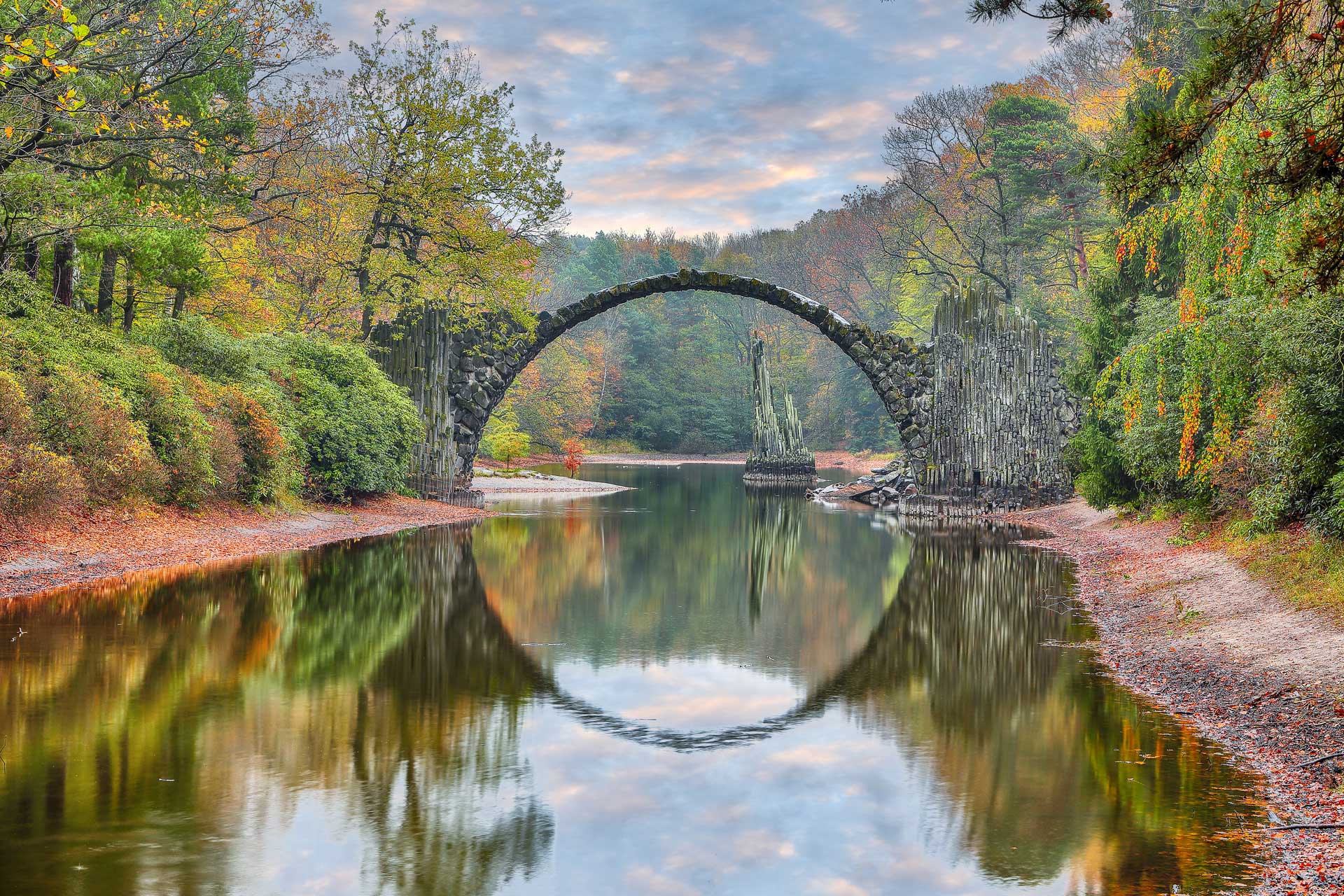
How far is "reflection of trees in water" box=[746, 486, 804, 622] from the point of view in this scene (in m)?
14.2

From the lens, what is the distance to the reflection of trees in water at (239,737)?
15.0 ft

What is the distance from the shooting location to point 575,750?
636cm

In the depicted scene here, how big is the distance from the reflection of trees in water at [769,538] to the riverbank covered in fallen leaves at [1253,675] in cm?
403

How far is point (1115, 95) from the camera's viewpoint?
36.2 metres

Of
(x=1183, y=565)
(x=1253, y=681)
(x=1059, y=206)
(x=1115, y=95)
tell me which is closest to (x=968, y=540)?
(x=1183, y=565)

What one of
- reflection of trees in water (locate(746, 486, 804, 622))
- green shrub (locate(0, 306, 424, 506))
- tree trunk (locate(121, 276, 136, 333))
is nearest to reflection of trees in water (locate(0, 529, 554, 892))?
green shrub (locate(0, 306, 424, 506))

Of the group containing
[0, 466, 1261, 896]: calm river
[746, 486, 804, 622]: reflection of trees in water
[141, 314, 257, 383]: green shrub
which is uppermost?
[141, 314, 257, 383]: green shrub

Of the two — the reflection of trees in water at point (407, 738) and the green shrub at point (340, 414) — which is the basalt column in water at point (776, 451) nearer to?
the green shrub at point (340, 414)

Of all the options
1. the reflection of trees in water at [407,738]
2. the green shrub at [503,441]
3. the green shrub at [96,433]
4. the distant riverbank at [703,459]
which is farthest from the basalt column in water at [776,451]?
the reflection of trees in water at [407,738]

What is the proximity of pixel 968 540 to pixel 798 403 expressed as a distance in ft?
168

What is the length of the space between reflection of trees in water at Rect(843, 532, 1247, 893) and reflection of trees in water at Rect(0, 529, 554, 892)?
234 cm

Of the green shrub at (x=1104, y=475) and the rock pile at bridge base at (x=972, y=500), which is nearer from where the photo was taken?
the green shrub at (x=1104, y=475)

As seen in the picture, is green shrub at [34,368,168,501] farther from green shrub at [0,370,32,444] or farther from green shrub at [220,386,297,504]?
green shrub at [220,386,297,504]

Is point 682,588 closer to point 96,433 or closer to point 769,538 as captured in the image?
point 769,538
